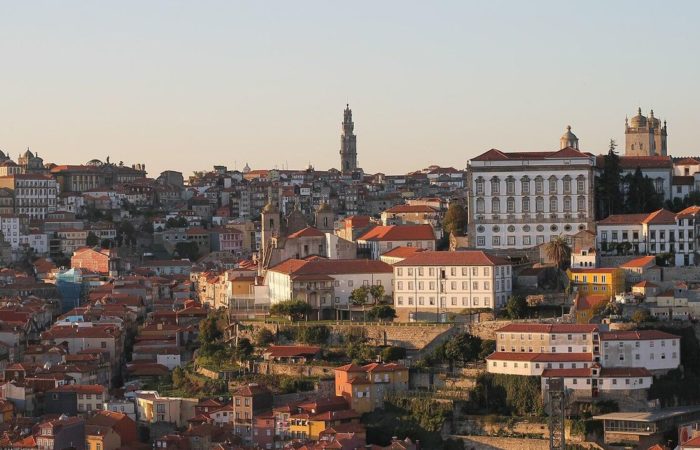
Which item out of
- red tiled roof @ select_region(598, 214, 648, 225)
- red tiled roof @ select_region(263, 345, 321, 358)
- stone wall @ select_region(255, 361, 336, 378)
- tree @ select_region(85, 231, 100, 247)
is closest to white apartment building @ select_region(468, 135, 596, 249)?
red tiled roof @ select_region(598, 214, 648, 225)

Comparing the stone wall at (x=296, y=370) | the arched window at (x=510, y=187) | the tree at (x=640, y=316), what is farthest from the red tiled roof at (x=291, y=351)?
the arched window at (x=510, y=187)

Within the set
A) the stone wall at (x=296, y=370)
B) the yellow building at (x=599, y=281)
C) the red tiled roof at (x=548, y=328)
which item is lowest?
the stone wall at (x=296, y=370)

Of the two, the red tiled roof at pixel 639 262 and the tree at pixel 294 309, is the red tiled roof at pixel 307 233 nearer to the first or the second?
the tree at pixel 294 309

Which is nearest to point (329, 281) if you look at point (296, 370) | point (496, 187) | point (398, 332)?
point (398, 332)

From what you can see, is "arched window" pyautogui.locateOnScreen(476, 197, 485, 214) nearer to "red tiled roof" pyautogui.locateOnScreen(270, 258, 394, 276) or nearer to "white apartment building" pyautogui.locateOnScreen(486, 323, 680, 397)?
"red tiled roof" pyautogui.locateOnScreen(270, 258, 394, 276)

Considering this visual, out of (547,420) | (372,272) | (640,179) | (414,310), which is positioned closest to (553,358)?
(547,420)

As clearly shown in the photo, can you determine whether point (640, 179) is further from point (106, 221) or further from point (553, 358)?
point (106, 221)
